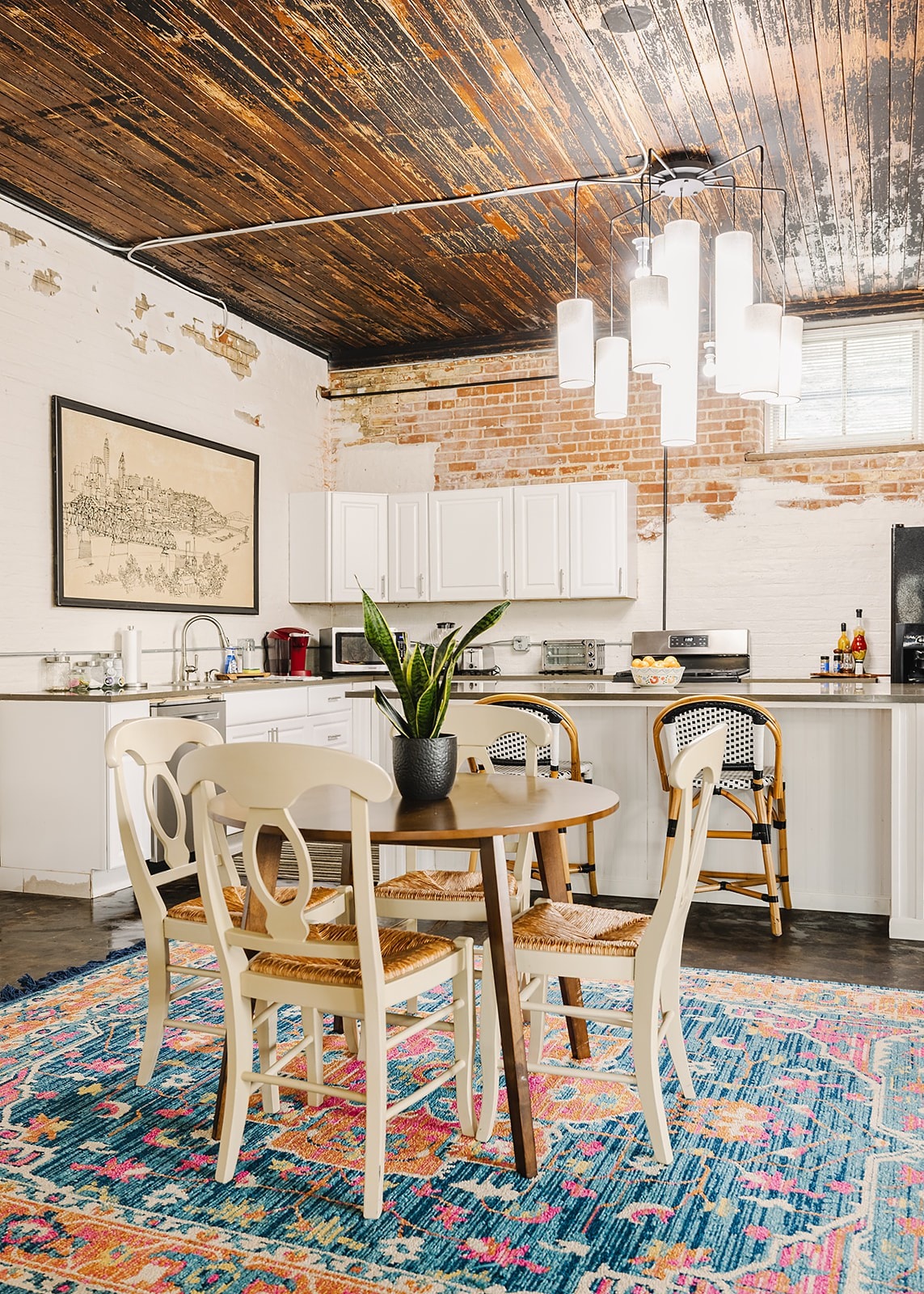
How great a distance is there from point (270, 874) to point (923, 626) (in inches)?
203

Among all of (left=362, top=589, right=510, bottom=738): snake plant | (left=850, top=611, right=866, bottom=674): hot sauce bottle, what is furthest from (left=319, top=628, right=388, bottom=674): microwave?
(left=362, top=589, right=510, bottom=738): snake plant

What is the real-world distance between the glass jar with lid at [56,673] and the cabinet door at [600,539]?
322 cm

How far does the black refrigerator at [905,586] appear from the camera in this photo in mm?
6445

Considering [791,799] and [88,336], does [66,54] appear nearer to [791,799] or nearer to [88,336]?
[88,336]

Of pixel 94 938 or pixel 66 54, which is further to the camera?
pixel 94 938

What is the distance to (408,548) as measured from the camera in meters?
7.32

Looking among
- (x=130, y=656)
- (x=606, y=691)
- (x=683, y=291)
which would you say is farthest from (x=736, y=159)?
(x=130, y=656)

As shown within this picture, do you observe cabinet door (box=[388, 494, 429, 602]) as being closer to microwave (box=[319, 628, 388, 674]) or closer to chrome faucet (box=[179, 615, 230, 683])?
microwave (box=[319, 628, 388, 674])

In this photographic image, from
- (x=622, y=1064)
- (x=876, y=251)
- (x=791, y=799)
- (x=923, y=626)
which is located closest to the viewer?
(x=622, y=1064)

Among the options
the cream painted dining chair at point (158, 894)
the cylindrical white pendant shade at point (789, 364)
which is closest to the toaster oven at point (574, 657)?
the cylindrical white pendant shade at point (789, 364)

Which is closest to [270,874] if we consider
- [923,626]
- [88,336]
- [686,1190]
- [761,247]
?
[686,1190]

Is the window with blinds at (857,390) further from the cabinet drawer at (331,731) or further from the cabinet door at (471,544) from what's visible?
the cabinet drawer at (331,731)

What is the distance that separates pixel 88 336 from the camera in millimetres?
5426

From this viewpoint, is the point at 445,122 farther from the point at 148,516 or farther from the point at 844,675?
the point at 844,675
